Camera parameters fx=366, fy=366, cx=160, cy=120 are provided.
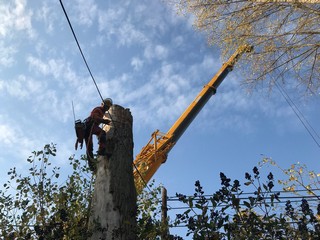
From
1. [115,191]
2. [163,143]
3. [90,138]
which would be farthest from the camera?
[163,143]

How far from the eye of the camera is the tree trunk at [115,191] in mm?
4457

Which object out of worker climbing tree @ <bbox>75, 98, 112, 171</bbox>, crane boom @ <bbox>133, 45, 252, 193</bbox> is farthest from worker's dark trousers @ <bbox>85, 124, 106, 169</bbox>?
crane boom @ <bbox>133, 45, 252, 193</bbox>

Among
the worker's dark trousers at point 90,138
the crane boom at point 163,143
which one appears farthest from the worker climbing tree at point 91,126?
→ the crane boom at point 163,143

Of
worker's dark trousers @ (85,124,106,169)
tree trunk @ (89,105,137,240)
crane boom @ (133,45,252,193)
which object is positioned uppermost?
crane boom @ (133,45,252,193)

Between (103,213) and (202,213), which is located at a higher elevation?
(103,213)

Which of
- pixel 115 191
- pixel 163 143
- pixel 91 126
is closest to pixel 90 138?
pixel 91 126

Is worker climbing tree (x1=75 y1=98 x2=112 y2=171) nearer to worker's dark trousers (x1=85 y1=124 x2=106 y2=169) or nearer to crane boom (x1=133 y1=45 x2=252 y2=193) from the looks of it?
worker's dark trousers (x1=85 y1=124 x2=106 y2=169)

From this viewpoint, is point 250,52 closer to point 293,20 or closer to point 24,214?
point 293,20

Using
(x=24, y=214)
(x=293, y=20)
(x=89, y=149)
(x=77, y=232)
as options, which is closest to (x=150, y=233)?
(x=77, y=232)

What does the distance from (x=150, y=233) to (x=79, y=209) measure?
1.19 metres

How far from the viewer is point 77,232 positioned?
4.66 meters

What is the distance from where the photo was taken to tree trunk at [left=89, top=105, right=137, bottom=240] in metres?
4.46

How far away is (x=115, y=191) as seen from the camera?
483 cm

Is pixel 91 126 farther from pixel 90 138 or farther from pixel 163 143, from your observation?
pixel 163 143
